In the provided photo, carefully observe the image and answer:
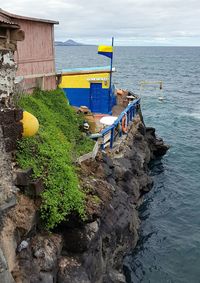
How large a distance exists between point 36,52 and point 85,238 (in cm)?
1172

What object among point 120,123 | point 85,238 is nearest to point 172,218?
point 120,123

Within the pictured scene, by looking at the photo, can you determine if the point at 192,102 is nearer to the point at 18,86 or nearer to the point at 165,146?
the point at 165,146

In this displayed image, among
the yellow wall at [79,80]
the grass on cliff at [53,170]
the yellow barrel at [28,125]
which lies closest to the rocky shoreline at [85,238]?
the grass on cliff at [53,170]

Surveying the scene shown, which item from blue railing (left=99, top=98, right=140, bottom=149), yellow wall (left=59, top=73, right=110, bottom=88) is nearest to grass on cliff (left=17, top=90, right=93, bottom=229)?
blue railing (left=99, top=98, right=140, bottom=149)

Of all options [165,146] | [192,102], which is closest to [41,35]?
[165,146]

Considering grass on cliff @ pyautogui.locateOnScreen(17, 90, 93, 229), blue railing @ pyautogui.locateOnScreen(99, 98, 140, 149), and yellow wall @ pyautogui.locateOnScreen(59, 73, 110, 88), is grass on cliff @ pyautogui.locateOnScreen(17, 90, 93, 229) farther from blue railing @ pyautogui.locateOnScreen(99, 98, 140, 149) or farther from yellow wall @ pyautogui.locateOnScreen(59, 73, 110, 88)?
yellow wall @ pyautogui.locateOnScreen(59, 73, 110, 88)

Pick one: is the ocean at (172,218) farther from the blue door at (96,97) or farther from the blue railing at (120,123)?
the blue door at (96,97)

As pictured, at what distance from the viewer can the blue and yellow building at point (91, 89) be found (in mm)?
29531

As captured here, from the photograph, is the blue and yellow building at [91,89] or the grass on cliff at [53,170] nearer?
the grass on cliff at [53,170]

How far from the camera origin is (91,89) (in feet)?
98.1

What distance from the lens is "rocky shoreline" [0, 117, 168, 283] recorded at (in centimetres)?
1120

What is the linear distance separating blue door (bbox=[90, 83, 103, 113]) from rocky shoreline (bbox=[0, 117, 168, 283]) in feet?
30.4

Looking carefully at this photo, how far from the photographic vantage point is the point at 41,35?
21.9 meters

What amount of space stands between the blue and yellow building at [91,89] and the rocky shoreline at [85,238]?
9.31 meters
